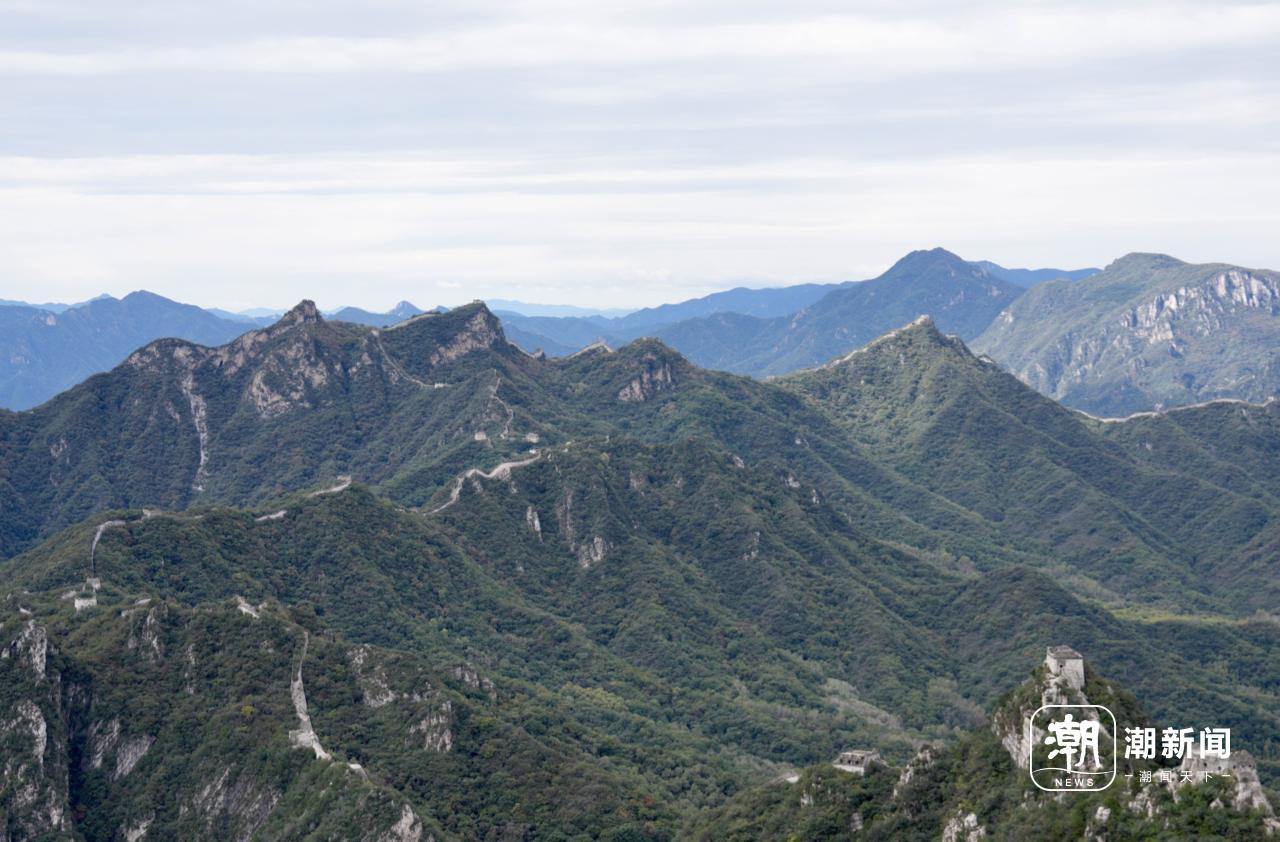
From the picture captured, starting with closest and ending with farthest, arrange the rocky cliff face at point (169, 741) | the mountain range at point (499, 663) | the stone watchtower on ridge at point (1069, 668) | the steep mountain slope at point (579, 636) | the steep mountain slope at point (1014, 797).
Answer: the steep mountain slope at point (1014, 797) → the stone watchtower on ridge at point (1069, 668) → the rocky cliff face at point (169, 741) → the mountain range at point (499, 663) → the steep mountain slope at point (579, 636)

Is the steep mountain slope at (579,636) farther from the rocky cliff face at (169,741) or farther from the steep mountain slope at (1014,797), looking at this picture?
the steep mountain slope at (1014,797)

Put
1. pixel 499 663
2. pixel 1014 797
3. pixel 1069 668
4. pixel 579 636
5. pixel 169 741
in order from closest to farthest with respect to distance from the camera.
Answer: pixel 1014 797 → pixel 1069 668 → pixel 169 741 → pixel 499 663 → pixel 579 636

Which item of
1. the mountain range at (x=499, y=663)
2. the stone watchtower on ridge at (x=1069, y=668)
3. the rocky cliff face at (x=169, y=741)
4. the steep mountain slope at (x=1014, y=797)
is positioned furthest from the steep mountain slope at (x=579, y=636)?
the stone watchtower on ridge at (x=1069, y=668)

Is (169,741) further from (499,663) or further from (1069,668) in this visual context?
(1069,668)

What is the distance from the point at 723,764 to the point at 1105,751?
193ft

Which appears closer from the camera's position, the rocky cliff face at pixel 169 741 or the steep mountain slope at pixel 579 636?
the rocky cliff face at pixel 169 741

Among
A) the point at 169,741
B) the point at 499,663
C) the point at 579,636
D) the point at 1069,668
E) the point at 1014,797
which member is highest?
the point at 1069,668

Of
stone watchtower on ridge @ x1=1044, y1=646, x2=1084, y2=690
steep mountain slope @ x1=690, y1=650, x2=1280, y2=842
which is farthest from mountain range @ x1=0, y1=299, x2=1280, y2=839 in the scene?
stone watchtower on ridge @ x1=1044, y1=646, x2=1084, y2=690

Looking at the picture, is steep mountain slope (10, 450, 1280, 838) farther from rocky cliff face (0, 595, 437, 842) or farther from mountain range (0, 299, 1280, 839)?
rocky cliff face (0, 595, 437, 842)

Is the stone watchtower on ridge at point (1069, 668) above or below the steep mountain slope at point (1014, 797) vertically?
above

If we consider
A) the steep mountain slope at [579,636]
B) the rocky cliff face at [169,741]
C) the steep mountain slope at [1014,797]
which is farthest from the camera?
the steep mountain slope at [579,636]

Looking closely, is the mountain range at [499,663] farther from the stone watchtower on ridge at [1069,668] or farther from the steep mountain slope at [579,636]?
the stone watchtower on ridge at [1069,668]

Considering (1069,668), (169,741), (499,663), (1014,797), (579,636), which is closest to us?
(1014,797)

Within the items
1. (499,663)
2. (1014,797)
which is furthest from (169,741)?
(1014,797)
